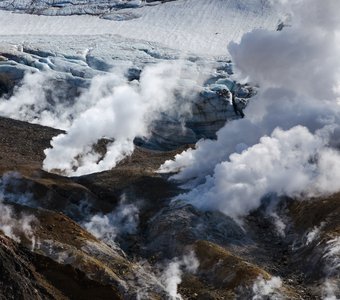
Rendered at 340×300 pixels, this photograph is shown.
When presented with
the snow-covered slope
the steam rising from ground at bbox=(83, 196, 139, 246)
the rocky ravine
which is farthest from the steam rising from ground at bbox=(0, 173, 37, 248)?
the snow-covered slope

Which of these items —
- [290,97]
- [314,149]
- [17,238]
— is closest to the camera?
[17,238]

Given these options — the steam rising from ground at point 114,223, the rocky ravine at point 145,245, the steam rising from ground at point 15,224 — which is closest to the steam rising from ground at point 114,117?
the rocky ravine at point 145,245

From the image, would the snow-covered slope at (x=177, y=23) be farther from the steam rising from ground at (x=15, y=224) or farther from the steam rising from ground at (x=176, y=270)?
the steam rising from ground at (x=176, y=270)

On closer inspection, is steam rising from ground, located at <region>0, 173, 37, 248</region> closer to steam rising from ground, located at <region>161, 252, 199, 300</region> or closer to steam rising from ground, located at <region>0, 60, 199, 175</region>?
steam rising from ground, located at <region>161, 252, 199, 300</region>

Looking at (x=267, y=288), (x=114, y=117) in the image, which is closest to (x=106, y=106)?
(x=114, y=117)

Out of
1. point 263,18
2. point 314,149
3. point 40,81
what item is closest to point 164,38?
point 263,18

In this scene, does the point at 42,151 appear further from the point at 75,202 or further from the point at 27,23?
the point at 27,23

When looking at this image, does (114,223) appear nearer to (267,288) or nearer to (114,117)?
(267,288)
